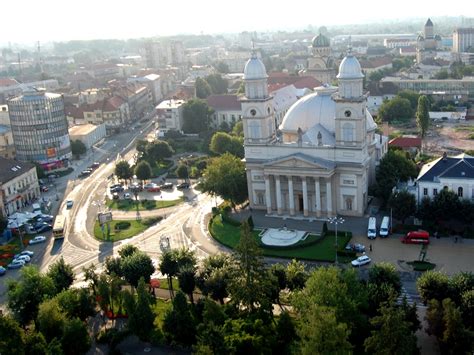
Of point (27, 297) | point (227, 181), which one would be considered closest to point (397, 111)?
point (227, 181)

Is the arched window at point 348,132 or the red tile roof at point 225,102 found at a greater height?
the arched window at point 348,132

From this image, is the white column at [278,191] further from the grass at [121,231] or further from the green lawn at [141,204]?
the grass at [121,231]

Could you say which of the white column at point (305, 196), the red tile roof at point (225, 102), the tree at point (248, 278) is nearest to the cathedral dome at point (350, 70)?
the white column at point (305, 196)

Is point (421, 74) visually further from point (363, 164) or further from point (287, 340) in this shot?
point (287, 340)

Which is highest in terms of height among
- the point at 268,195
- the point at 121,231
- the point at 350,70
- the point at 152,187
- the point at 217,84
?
the point at 350,70

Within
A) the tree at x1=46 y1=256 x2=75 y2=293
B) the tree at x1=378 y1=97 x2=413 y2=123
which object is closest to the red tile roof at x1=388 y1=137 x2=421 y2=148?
the tree at x1=378 y1=97 x2=413 y2=123

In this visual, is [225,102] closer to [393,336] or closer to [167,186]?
[167,186]

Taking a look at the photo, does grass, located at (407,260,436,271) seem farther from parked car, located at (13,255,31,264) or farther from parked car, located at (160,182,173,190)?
parked car, located at (160,182,173,190)

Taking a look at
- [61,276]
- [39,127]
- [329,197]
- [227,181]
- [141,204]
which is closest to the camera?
[61,276]
